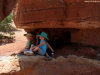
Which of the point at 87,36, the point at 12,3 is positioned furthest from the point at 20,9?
the point at 12,3

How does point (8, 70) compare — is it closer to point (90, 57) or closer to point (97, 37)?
point (90, 57)

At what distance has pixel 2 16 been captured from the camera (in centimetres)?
150

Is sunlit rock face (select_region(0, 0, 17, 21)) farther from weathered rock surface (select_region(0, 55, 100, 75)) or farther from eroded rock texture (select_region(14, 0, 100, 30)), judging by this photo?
eroded rock texture (select_region(14, 0, 100, 30))

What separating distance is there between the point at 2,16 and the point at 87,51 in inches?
145

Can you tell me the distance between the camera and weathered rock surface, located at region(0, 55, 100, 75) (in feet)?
13.5

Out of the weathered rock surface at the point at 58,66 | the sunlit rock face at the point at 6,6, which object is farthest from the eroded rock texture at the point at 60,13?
the sunlit rock face at the point at 6,6

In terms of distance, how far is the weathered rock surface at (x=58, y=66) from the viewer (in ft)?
13.5

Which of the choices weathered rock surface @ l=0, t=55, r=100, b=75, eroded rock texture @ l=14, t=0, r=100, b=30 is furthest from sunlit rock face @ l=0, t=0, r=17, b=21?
eroded rock texture @ l=14, t=0, r=100, b=30

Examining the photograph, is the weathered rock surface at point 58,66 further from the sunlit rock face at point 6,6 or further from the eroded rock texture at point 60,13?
the sunlit rock face at point 6,6

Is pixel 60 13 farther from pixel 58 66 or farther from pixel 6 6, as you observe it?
pixel 6 6

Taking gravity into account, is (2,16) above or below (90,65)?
above

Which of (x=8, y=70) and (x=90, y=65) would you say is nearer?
(x=8, y=70)

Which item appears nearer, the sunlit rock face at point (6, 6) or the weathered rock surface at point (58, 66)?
the sunlit rock face at point (6, 6)

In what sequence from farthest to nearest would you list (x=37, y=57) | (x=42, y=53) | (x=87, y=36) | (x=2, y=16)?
(x=87, y=36) < (x=42, y=53) < (x=37, y=57) < (x=2, y=16)
